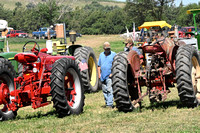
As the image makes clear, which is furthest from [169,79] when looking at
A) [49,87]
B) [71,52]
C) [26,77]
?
[71,52]

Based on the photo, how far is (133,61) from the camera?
28.0 ft

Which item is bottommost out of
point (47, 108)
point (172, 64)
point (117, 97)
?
point (47, 108)

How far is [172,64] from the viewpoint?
846 cm

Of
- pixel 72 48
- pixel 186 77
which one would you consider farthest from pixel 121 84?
pixel 72 48

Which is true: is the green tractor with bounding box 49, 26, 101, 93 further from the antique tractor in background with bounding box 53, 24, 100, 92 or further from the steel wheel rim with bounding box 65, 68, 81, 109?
the steel wheel rim with bounding box 65, 68, 81, 109

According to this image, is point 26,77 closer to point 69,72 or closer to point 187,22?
point 69,72

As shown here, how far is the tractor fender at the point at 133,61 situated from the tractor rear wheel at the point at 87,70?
374 centimetres

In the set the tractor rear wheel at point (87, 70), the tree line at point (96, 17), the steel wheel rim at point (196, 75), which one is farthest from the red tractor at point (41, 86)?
the tree line at point (96, 17)

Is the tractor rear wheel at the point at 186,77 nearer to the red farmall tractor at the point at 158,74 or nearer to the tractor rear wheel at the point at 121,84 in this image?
the red farmall tractor at the point at 158,74

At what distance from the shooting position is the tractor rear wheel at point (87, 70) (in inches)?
484

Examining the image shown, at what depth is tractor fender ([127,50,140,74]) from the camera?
836cm

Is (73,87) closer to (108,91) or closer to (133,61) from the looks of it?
(108,91)

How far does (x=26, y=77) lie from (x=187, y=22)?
70854 millimetres

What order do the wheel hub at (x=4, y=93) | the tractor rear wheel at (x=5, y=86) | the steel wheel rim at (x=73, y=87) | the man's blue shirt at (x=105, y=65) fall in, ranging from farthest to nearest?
the man's blue shirt at (x=105, y=65)
the steel wheel rim at (x=73, y=87)
the tractor rear wheel at (x=5, y=86)
the wheel hub at (x=4, y=93)
